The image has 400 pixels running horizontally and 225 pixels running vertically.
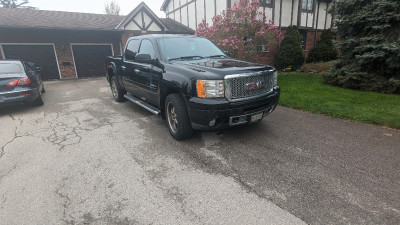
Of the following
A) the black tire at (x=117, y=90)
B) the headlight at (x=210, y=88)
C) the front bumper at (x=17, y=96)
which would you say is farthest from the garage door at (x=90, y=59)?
the headlight at (x=210, y=88)

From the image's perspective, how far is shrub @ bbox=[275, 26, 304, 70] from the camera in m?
15.6

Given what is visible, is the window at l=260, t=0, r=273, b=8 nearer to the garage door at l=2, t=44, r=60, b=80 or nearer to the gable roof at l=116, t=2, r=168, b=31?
the gable roof at l=116, t=2, r=168, b=31

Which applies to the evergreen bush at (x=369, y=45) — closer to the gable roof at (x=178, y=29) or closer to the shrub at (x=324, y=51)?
the shrub at (x=324, y=51)

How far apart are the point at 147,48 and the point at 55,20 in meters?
13.5

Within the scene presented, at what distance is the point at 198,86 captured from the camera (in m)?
3.54

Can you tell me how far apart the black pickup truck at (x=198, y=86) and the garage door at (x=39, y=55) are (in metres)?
12.2

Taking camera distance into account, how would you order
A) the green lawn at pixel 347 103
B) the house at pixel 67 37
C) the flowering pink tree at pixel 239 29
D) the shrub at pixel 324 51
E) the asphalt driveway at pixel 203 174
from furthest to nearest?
the shrub at pixel 324 51, the house at pixel 67 37, the flowering pink tree at pixel 239 29, the green lawn at pixel 347 103, the asphalt driveway at pixel 203 174

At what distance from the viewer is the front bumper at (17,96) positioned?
5.98m

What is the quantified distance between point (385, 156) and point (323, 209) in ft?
6.23

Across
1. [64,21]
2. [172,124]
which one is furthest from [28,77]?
[64,21]

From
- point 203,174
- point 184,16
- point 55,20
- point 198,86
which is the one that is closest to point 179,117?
point 198,86

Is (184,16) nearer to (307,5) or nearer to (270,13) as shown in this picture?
(270,13)

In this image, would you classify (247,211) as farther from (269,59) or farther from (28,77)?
(269,59)

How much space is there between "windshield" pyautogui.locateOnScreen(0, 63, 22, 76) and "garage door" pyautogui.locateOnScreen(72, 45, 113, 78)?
8.94 m
